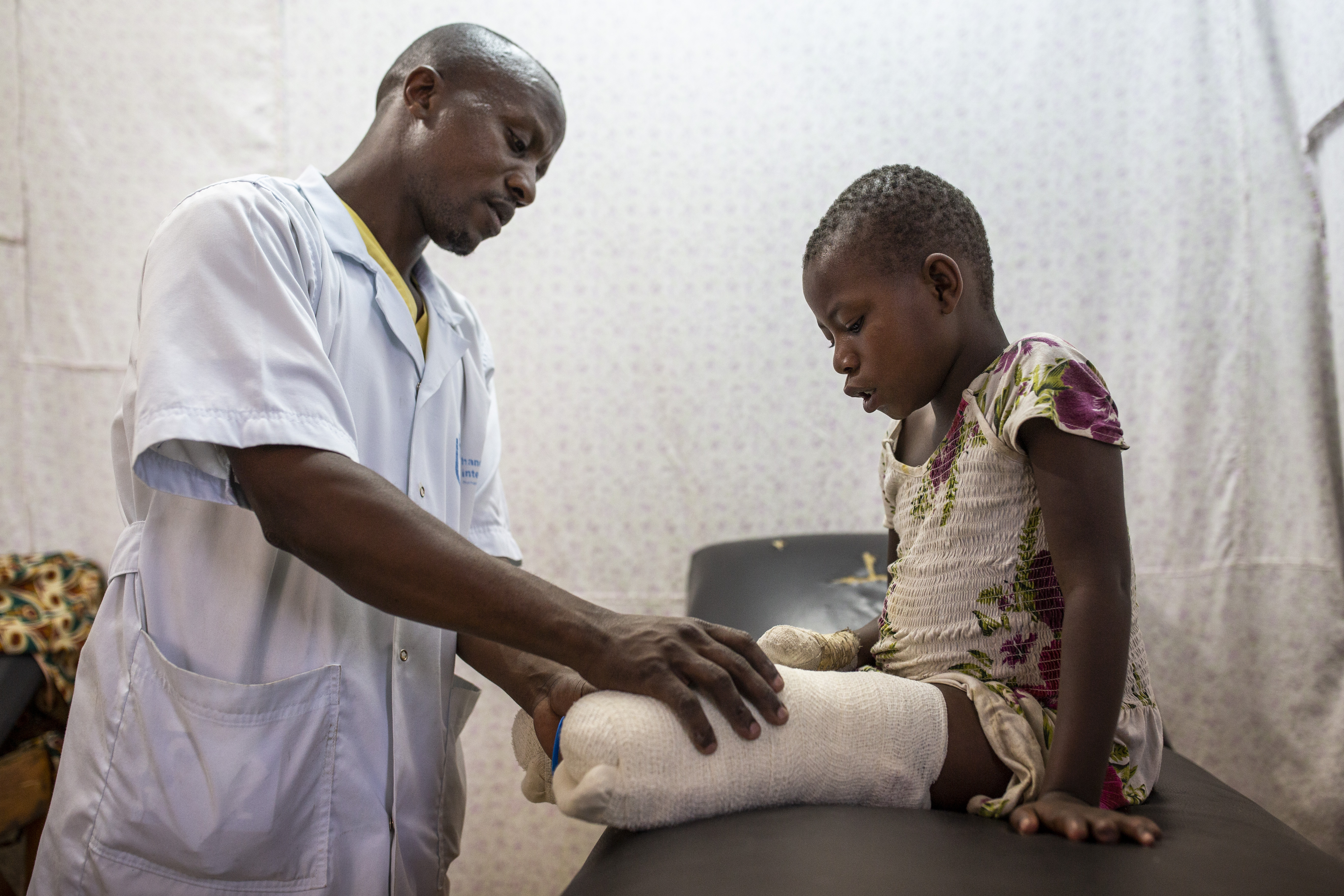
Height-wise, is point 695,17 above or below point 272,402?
above

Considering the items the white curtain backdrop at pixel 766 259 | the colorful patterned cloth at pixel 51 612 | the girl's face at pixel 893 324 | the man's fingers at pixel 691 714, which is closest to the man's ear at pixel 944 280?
the girl's face at pixel 893 324

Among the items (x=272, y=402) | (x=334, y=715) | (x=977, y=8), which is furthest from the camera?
(x=977, y=8)

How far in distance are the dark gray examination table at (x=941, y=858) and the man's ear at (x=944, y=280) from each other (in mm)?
523

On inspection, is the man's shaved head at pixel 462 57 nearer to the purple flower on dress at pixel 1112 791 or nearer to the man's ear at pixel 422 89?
the man's ear at pixel 422 89

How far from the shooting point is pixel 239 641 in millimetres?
895

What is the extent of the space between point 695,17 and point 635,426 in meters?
0.96

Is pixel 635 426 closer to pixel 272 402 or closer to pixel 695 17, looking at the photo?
pixel 695 17

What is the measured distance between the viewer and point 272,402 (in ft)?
2.59

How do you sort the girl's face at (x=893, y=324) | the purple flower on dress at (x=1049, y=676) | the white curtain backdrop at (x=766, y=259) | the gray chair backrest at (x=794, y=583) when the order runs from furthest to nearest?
the white curtain backdrop at (x=766, y=259) → the gray chair backrest at (x=794, y=583) → the girl's face at (x=893, y=324) → the purple flower on dress at (x=1049, y=676)

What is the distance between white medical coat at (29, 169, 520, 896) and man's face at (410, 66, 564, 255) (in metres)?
0.19

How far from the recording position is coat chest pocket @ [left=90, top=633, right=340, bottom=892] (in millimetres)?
850

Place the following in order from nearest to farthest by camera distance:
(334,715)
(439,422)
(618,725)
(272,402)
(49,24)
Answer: (618,725), (272,402), (334,715), (439,422), (49,24)

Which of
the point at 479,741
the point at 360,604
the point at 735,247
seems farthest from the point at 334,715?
the point at 735,247

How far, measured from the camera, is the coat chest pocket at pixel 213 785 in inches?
33.4
